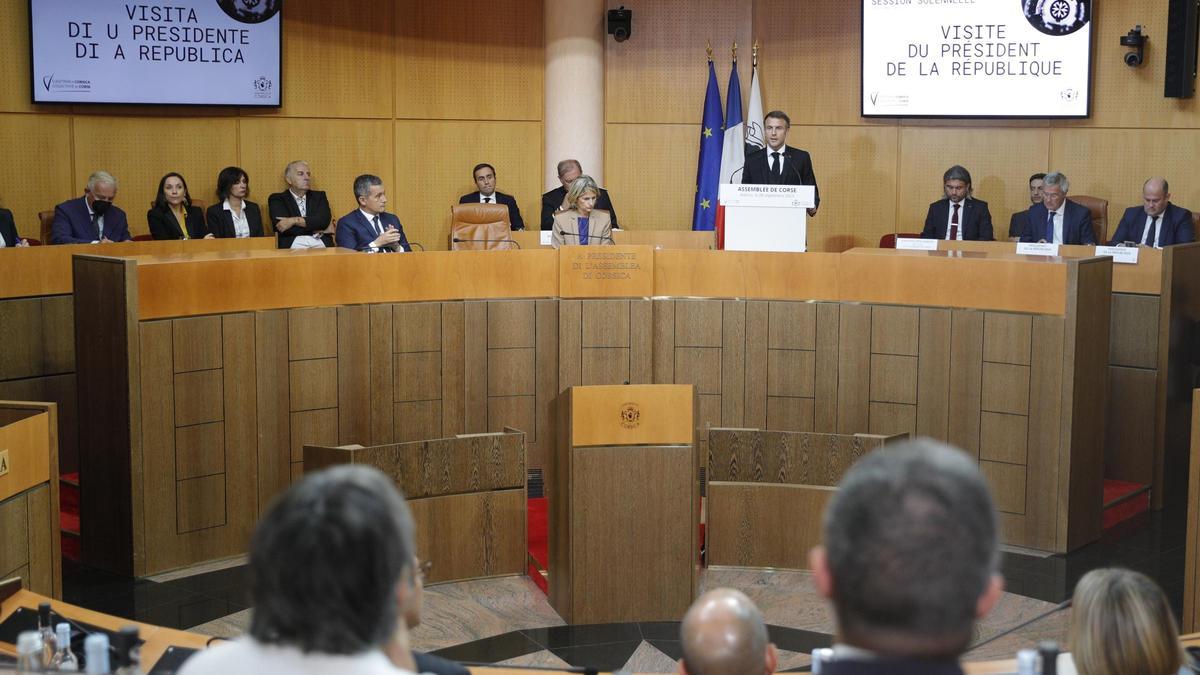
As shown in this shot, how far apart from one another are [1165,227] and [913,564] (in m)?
8.11

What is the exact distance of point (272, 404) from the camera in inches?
271

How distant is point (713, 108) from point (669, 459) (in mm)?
5552

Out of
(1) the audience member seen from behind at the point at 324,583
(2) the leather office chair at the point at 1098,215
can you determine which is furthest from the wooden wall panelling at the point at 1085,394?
(1) the audience member seen from behind at the point at 324,583

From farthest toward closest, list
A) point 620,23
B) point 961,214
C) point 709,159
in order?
point 620,23, point 709,159, point 961,214

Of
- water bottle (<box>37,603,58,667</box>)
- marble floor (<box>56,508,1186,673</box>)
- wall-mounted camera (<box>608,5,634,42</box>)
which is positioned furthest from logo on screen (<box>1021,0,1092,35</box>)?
water bottle (<box>37,603,58,667</box>)

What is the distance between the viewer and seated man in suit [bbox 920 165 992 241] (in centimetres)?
952

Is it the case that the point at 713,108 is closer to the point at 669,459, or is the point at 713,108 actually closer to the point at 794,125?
the point at 794,125

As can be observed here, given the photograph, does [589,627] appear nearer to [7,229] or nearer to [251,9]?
[7,229]

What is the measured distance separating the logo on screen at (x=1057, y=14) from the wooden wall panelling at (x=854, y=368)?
3.77 m

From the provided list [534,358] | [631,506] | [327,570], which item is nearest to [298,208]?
[534,358]

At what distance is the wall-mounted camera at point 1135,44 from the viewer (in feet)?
31.6

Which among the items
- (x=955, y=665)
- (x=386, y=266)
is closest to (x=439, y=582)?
(x=386, y=266)

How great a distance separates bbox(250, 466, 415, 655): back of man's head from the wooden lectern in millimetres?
4245

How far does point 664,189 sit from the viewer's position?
1135cm
